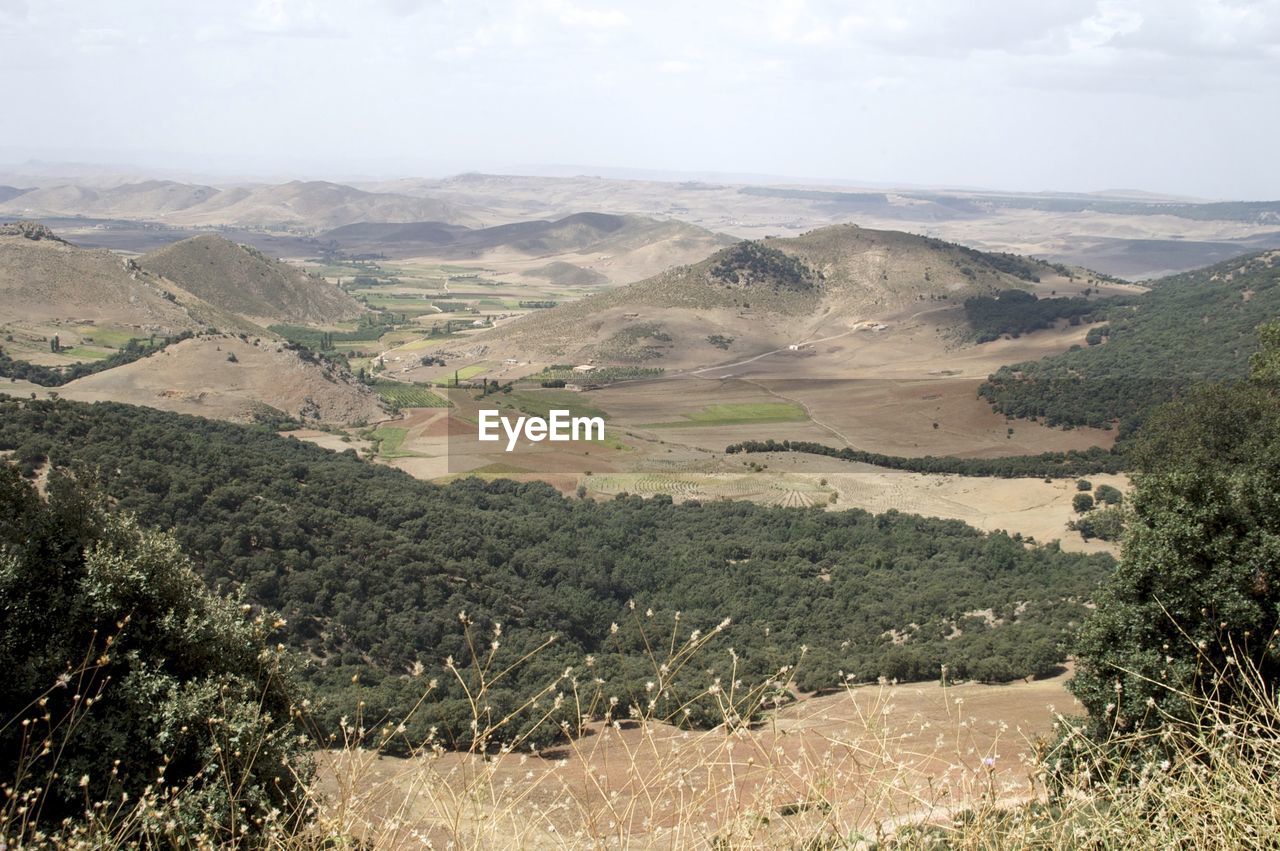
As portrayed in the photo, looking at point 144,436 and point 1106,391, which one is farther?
point 1106,391

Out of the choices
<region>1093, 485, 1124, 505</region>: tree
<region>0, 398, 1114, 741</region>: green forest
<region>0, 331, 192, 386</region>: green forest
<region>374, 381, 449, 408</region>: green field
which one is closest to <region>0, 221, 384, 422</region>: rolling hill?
<region>0, 331, 192, 386</region>: green forest

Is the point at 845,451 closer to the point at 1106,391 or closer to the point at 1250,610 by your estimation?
the point at 1106,391

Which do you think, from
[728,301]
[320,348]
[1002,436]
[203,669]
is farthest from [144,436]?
[728,301]

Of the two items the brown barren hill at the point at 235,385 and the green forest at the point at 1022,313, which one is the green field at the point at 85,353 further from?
the green forest at the point at 1022,313

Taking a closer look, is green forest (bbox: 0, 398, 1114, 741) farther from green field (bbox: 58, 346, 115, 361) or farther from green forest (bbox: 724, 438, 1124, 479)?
green field (bbox: 58, 346, 115, 361)

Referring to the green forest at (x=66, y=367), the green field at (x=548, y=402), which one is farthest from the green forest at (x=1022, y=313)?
the green forest at (x=66, y=367)

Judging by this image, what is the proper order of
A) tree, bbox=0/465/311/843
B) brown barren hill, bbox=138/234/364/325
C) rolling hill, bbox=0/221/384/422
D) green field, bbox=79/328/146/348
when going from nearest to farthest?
tree, bbox=0/465/311/843, rolling hill, bbox=0/221/384/422, green field, bbox=79/328/146/348, brown barren hill, bbox=138/234/364/325
